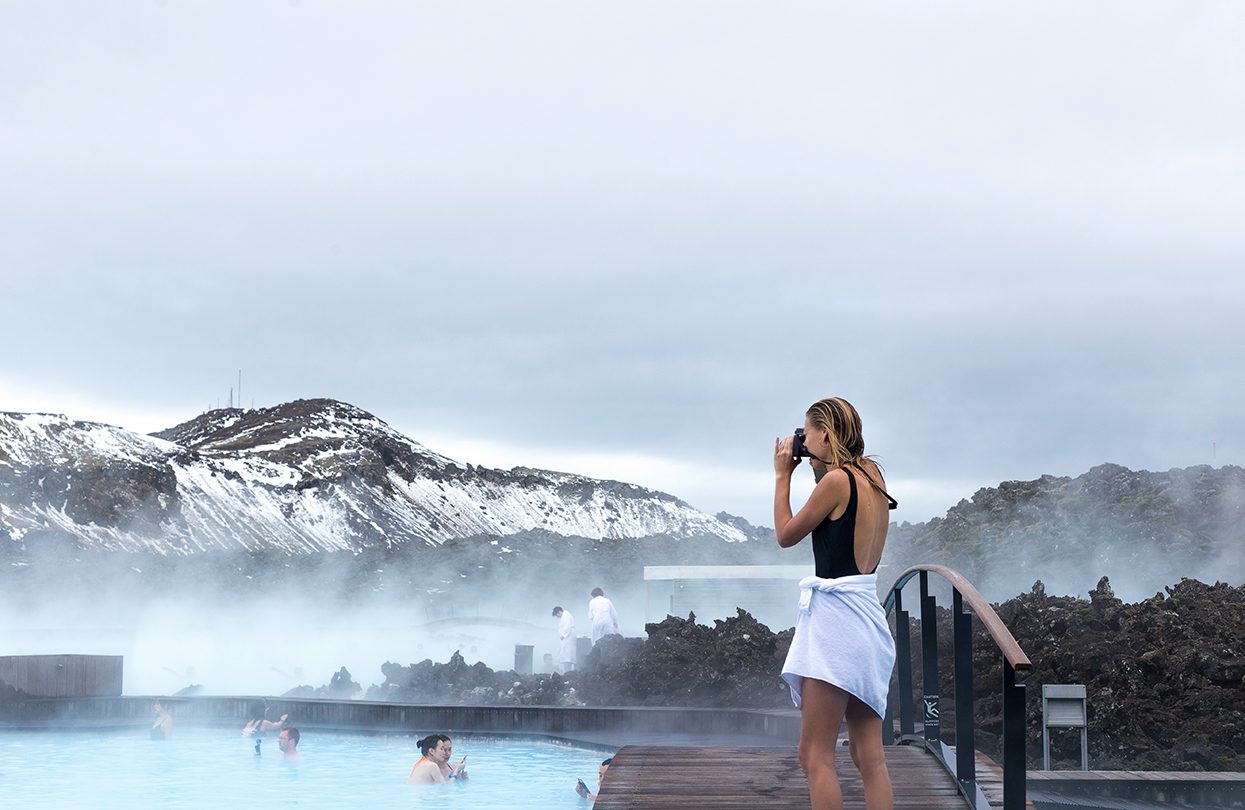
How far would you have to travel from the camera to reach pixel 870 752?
12.2 feet

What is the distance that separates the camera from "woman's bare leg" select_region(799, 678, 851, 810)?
3.57 m

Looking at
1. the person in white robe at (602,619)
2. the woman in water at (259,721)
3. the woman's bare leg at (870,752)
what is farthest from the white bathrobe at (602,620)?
the woman's bare leg at (870,752)

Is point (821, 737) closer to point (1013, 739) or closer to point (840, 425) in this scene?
point (1013, 739)

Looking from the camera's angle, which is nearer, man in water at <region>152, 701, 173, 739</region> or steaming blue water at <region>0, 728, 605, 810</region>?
steaming blue water at <region>0, 728, 605, 810</region>

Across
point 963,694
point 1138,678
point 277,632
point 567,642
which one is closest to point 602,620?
point 567,642

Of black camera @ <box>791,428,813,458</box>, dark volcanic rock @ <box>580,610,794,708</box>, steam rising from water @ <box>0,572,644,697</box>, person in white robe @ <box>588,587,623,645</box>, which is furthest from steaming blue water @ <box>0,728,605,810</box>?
black camera @ <box>791,428,813,458</box>

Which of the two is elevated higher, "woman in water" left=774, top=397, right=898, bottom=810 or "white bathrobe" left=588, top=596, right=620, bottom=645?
"woman in water" left=774, top=397, right=898, bottom=810

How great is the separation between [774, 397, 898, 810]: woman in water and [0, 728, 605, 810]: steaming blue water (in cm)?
654

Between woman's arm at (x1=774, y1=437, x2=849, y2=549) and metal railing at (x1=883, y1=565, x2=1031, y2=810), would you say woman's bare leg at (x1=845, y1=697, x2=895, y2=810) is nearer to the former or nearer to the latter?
metal railing at (x1=883, y1=565, x2=1031, y2=810)

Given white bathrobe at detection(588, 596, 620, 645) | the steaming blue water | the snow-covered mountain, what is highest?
the snow-covered mountain

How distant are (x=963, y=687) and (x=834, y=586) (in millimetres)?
1018

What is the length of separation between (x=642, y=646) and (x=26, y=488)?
72.3m

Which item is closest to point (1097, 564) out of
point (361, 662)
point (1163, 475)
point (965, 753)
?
point (1163, 475)

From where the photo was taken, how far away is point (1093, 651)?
29.1 ft
